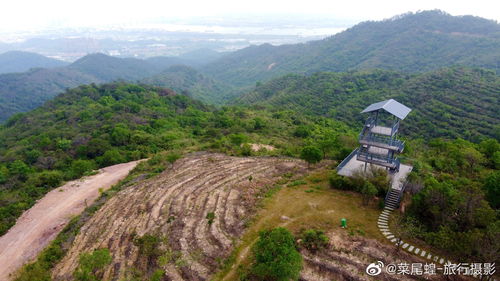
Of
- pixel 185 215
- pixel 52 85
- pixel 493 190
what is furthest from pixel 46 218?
pixel 52 85

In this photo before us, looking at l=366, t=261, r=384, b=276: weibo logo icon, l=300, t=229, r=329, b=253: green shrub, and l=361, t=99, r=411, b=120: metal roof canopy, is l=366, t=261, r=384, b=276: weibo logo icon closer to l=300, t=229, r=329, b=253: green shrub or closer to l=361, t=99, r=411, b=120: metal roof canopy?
l=300, t=229, r=329, b=253: green shrub

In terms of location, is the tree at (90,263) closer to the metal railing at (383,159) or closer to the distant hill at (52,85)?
the metal railing at (383,159)

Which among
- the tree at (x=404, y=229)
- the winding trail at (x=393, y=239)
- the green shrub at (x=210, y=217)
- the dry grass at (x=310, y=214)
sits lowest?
the green shrub at (x=210, y=217)

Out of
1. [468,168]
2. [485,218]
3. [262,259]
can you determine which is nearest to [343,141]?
[468,168]

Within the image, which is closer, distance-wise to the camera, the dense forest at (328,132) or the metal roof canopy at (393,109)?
the dense forest at (328,132)

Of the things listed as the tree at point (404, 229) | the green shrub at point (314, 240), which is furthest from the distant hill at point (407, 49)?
the green shrub at point (314, 240)

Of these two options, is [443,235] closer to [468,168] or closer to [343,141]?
[468,168]

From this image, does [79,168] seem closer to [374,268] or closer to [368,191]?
[368,191]
